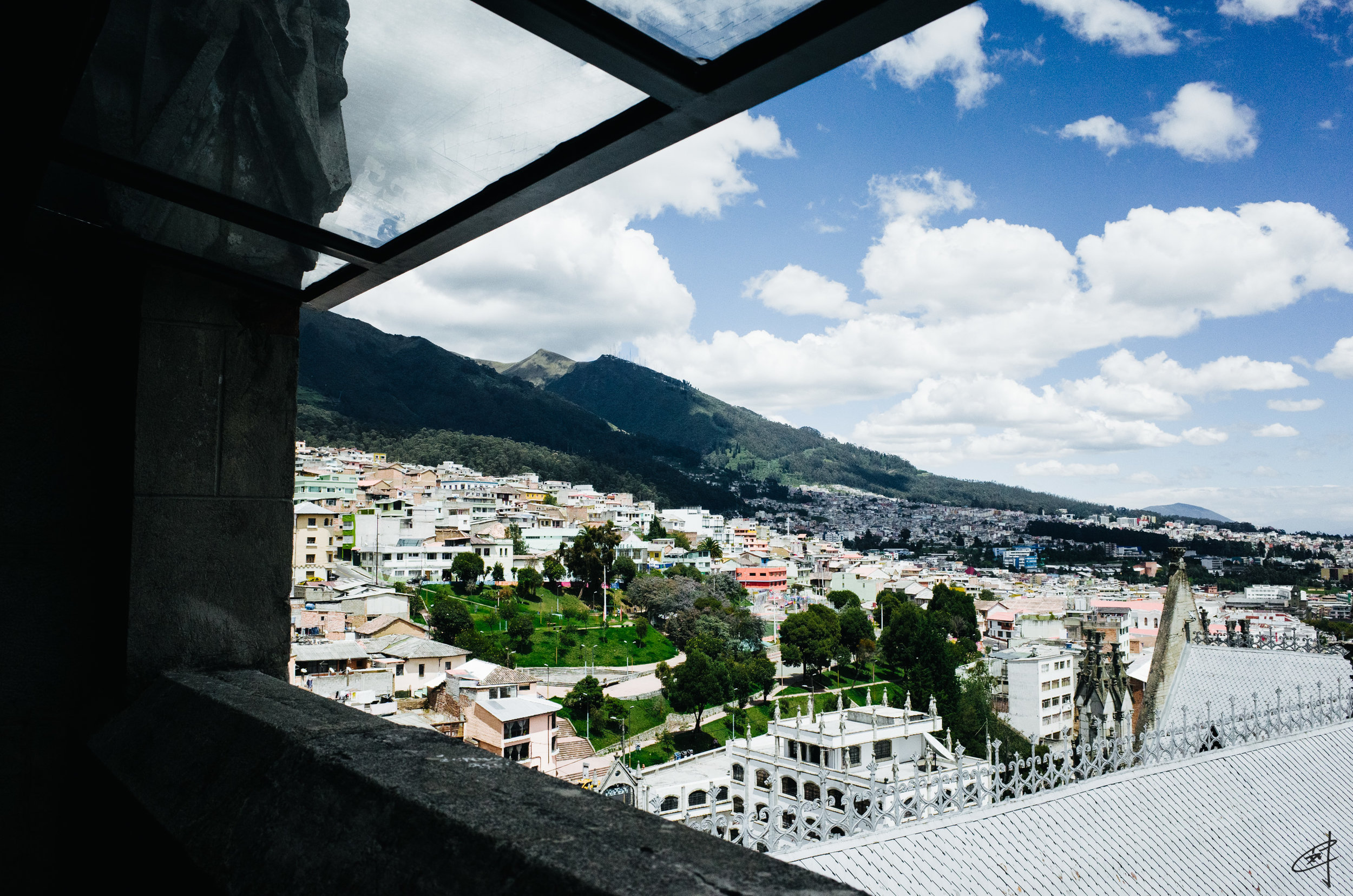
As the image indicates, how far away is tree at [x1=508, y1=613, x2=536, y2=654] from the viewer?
27734mm

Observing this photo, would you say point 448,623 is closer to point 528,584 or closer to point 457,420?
point 528,584

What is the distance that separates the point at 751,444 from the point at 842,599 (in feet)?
373

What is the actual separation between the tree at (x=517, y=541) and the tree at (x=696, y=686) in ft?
51.7

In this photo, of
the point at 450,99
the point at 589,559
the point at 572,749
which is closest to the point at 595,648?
the point at 589,559

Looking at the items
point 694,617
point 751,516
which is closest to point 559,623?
point 694,617

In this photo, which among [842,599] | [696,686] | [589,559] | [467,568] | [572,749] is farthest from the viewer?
[842,599]

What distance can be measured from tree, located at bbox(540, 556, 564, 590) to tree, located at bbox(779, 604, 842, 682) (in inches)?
374

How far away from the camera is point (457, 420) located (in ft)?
323

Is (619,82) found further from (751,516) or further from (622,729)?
(751,516)

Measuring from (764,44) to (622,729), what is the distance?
24.1 meters

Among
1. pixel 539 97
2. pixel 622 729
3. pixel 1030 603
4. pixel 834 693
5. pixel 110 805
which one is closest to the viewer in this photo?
pixel 539 97

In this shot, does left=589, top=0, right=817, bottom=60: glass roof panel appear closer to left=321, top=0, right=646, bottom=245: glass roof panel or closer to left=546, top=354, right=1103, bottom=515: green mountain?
left=321, top=0, right=646, bottom=245: glass roof panel

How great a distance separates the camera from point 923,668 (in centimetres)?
2953

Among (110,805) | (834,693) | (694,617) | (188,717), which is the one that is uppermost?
(188,717)
